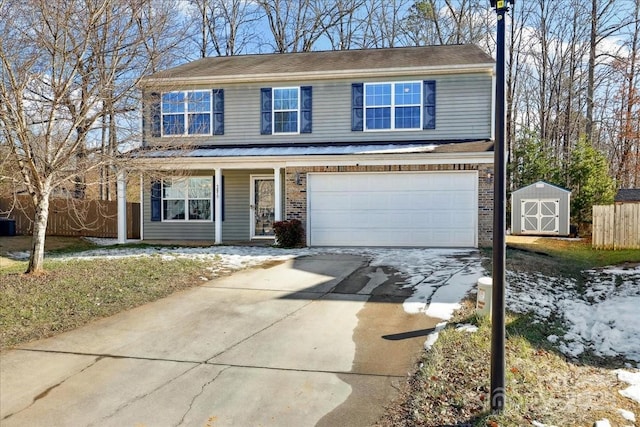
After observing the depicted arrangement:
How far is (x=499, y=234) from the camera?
3.67 meters

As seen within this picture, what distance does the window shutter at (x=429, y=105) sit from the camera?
14641mm

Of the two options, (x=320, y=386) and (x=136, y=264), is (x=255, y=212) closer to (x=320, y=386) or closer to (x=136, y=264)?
(x=136, y=264)

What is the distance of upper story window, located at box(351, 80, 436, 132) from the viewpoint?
1470 centimetres

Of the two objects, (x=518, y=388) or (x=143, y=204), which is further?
(x=143, y=204)

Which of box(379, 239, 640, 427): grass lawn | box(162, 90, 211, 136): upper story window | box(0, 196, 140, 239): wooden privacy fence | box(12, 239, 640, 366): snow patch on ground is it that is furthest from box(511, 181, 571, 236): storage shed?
box(0, 196, 140, 239): wooden privacy fence

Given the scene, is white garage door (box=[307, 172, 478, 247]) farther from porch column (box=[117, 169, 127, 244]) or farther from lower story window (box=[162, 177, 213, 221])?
porch column (box=[117, 169, 127, 244])

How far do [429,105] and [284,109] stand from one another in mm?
4619

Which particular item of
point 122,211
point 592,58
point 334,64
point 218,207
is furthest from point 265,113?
point 592,58

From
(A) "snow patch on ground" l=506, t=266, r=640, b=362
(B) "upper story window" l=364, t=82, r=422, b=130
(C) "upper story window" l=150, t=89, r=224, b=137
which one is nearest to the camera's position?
(A) "snow patch on ground" l=506, t=266, r=640, b=362

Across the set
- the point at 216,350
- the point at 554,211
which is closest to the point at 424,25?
the point at 554,211

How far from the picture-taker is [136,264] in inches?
377

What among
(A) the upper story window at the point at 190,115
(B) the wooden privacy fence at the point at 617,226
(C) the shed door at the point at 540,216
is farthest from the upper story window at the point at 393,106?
(C) the shed door at the point at 540,216

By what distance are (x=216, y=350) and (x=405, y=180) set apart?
30.6ft

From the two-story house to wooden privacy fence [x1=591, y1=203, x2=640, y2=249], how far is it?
4.53 m
